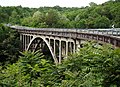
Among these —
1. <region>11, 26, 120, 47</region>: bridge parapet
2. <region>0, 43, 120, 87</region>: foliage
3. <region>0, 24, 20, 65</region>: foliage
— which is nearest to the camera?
<region>0, 43, 120, 87</region>: foliage

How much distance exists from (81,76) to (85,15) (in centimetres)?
9921

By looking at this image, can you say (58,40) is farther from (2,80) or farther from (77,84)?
(77,84)

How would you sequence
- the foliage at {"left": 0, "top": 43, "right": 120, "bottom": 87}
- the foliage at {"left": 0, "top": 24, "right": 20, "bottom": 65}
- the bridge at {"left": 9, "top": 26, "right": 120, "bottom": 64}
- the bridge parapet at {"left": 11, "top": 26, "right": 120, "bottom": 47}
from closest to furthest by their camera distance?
1. the foliage at {"left": 0, "top": 43, "right": 120, "bottom": 87}
2. the bridge parapet at {"left": 11, "top": 26, "right": 120, "bottom": 47}
3. the bridge at {"left": 9, "top": 26, "right": 120, "bottom": 64}
4. the foliage at {"left": 0, "top": 24, "right": 20, "bottom": 65}

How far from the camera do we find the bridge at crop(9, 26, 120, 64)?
88.8ft

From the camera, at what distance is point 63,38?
3978cm

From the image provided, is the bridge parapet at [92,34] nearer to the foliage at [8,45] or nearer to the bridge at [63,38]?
the bridge at [63,38]

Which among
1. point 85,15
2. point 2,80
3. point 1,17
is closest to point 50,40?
point 2,80

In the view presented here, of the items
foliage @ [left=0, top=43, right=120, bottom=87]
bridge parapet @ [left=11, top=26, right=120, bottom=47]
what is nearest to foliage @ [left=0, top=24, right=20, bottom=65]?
bridge parapet @ [left=11, top=26, right=120, bottom=47]

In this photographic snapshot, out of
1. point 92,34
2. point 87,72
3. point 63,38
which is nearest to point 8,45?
point 63,38

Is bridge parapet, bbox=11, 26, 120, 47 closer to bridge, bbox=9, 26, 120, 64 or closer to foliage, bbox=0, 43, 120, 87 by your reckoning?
bridge, bbox=9, 26, 120, 64

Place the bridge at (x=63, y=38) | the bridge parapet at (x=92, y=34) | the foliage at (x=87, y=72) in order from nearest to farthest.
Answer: the foliage at (x=87, y=72) → the bridge parapet at (x=92, y=34) → the bridge at (x=63, y=38)

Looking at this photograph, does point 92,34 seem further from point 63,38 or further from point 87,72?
point 87,72

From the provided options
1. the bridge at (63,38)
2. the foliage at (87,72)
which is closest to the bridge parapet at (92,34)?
the bridge at (63,38)

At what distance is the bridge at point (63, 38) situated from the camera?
88.8 ft
